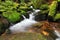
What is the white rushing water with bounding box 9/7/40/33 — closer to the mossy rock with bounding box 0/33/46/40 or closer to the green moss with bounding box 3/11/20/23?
the green moss with bounding box 3/11/20/23

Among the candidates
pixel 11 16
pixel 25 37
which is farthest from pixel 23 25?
pixel 25 37

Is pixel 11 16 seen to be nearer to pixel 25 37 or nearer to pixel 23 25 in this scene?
pixel 23 25

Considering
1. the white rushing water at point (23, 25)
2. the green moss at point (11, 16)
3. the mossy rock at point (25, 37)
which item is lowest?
the white rushing water at point (23, 25)

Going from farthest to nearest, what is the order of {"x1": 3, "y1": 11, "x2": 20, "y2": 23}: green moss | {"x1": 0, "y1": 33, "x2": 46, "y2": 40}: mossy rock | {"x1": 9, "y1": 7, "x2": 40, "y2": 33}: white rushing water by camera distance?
{"x1": 3, "y1": 11, "x2": 20, "y2": 23}: green moss
{"x1": 9, "y1": 7, "x2": 40, "y2": 33}: white rushing water
{"x1": 0, "y1": 33, "x2": 46, "y2": 40}: mossy rock

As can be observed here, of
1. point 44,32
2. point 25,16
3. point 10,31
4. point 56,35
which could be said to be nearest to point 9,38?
point 10,31

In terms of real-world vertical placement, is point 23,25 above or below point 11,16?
below

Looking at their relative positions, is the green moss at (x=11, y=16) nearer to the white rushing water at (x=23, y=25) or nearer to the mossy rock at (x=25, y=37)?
the white rushing water at (x=23, y=25)

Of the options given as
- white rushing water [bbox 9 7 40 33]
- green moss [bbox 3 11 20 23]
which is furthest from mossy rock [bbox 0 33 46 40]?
green moss [bbox 3 11 20 23]

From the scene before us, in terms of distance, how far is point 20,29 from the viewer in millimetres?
9789

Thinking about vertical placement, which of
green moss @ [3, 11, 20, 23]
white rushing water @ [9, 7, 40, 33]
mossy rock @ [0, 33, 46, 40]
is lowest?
white rushing water @ [9, 7, 40, 33]

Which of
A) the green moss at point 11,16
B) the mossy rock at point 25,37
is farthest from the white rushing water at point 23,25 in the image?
the mossy rock at point 25,37

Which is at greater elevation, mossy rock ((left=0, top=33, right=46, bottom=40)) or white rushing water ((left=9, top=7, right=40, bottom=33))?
mossy rock ((left=0, top=33, right=46, bottom=40))

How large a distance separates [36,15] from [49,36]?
12.7 feet

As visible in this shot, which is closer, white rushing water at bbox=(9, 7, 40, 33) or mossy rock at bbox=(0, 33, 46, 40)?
mossy rock at bbox=(0, 33, 46, 40)
